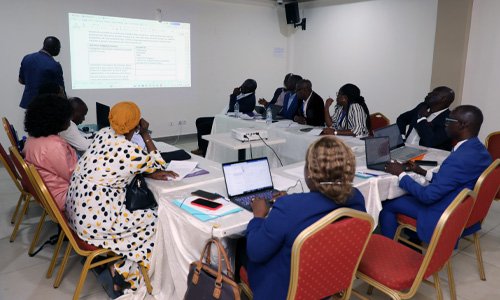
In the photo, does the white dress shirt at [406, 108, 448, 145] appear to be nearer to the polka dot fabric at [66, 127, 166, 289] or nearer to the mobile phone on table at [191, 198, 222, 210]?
the mobile phone on table at [191, 198, 222, 210]

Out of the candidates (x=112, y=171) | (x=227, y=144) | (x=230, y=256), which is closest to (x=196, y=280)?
(x=230, y=256)

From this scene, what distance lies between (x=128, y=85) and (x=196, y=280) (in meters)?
5.02

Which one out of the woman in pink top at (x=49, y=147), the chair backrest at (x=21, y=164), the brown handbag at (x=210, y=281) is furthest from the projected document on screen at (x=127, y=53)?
the brown handbag at (x=210, y=281)

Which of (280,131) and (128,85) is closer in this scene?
(280,131)

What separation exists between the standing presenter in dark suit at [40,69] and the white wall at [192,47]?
20.6 inches

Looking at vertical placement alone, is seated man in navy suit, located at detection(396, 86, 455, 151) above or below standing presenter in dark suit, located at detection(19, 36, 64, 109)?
below

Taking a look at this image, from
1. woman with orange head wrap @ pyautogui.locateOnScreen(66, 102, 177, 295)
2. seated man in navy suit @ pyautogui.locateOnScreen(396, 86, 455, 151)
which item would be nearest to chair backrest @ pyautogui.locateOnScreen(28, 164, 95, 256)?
woman with orange head wrap @ pyautogui.locateOnScreen(66, 102, 177, 295)

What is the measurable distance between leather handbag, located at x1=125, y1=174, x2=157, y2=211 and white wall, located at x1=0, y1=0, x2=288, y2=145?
402 centimetres

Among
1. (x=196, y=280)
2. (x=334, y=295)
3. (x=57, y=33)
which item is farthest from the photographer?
(x=57, y=33)

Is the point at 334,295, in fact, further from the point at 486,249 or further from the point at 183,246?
the point at 486,249

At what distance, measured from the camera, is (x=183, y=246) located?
1939mm

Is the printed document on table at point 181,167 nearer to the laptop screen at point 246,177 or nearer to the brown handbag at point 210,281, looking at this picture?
the laptop screen at point 246,177

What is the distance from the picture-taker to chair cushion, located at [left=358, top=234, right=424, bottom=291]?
1.80m

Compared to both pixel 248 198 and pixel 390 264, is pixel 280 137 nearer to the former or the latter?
pixel 248 198
